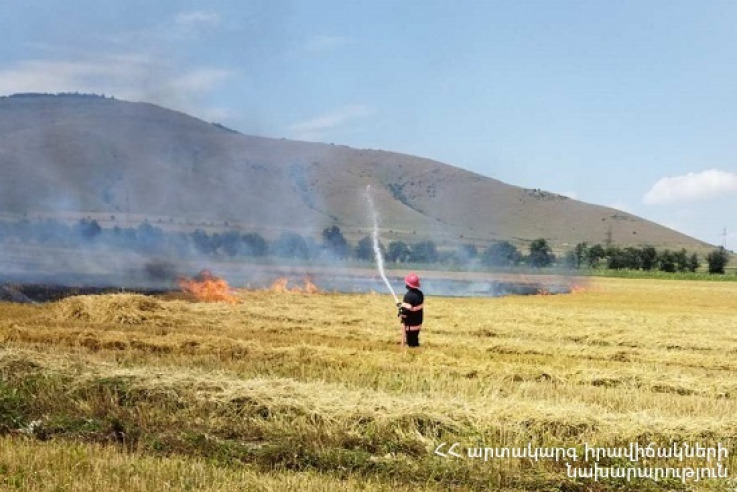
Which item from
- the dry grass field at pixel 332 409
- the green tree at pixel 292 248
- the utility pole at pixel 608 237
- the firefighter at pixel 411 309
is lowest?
the dry grass field at pixel 332 409

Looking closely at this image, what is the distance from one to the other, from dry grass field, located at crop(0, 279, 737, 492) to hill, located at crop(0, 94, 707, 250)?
75703mm

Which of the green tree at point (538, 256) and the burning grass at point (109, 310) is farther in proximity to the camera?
the green tree at point (538, 256)

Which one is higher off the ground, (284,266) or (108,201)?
(108,201)

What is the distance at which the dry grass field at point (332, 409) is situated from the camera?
26.2 feet

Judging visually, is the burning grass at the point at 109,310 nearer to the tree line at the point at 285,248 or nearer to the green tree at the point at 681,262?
the tree line at the point at 285,248

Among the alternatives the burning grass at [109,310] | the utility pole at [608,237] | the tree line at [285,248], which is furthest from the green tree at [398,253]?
the utility pole at [608,237]

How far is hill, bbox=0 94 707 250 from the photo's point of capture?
108 m

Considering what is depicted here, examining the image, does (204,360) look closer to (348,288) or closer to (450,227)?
(348,288)

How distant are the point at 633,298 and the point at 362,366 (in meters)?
35.2

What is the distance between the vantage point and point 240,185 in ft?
407

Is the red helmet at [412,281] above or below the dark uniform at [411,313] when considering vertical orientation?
above

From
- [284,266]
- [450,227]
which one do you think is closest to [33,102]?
[450,227]

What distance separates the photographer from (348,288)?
4150 centimetres

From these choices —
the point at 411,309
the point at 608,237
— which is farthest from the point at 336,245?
the point at 608,237
